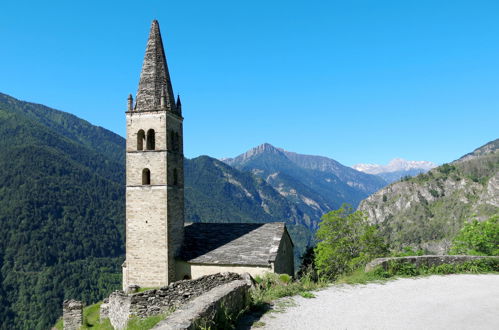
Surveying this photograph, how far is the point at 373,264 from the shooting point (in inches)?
712

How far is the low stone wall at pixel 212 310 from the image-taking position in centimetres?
801

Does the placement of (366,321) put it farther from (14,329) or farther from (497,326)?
(14,329)

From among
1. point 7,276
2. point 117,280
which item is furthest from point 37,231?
point 117,280

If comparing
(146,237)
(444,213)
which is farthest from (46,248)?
(444,213)

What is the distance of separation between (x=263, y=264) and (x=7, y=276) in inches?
5530

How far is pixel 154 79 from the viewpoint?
98.8ft

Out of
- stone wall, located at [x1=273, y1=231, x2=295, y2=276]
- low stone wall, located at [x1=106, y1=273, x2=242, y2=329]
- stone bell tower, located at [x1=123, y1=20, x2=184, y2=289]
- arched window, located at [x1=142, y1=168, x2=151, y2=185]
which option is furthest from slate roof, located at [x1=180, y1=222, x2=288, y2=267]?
low stone wall, located at [x1=106, y1=273, x2=242, y2=329]

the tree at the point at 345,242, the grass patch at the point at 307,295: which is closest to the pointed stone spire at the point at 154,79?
the tree at the point at 345,242

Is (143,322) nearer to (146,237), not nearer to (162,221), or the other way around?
(162,221)

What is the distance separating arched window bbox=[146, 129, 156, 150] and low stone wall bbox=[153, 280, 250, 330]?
20488mm

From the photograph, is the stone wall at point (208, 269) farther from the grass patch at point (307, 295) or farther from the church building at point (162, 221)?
the grass patch at point (307, 295)

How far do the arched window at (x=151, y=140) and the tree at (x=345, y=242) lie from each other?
563 inches

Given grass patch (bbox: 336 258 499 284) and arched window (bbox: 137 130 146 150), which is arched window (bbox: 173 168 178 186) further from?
grass patch (bbox: 336 258 499 284)

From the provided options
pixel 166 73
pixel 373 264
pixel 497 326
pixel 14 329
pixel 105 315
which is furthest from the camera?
pixel 14 329
